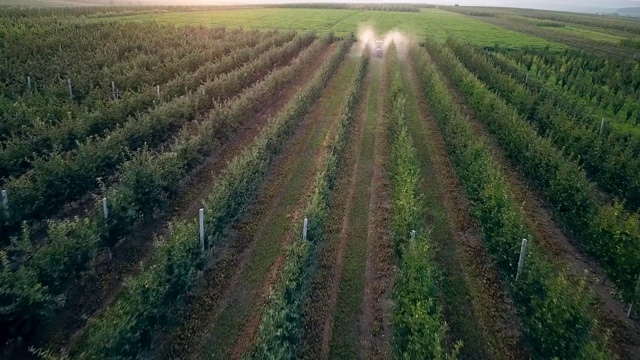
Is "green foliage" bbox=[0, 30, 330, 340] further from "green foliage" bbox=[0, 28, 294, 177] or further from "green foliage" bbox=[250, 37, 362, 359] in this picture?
"green foliage" bbox=[0, 28, 294, 177]

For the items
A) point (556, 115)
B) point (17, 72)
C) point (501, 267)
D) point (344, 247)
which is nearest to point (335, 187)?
point (344, 247)

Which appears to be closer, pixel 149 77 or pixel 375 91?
pixel 149 77

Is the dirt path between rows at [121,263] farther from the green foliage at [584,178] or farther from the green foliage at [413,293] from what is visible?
the green foliage at [584,178]

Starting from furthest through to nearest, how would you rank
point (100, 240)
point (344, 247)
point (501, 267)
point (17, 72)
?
point (17, 72), point (344, 247), point (501, 267), point (100, 240)

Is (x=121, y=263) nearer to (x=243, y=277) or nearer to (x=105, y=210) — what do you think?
(x=105, y=210)

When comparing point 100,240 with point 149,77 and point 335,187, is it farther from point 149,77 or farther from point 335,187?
point 149,77

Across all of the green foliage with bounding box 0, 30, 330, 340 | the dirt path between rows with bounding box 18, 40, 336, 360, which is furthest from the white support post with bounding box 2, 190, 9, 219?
the dirt path between rows with bounding box 18, 40, 336, 360

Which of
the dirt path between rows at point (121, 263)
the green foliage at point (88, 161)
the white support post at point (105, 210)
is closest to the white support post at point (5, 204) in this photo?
the green foliage at point (88, 161)
